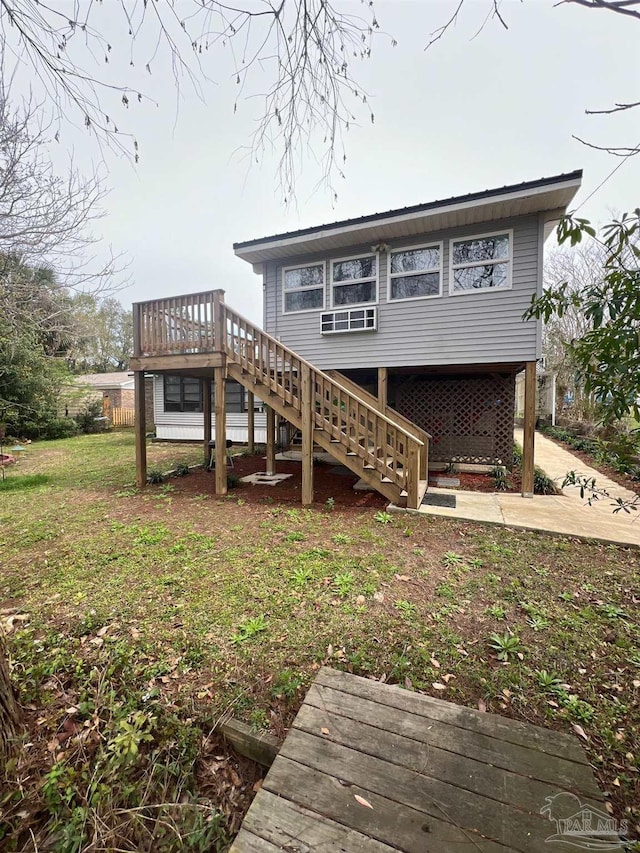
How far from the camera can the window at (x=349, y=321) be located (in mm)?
7508

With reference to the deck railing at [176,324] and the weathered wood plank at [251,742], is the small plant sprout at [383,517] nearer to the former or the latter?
the weathered wood plank at [251,742]

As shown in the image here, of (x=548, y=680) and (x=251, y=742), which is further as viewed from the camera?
(x=548, y=680)

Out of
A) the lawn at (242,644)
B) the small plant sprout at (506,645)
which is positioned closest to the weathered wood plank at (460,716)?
the lawn at (242,644)

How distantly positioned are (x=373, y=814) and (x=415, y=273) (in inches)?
298

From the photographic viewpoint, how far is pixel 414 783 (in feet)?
4.88

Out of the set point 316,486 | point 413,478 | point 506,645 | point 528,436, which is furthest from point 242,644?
point 528,436

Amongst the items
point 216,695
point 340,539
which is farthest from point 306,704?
point 340,539

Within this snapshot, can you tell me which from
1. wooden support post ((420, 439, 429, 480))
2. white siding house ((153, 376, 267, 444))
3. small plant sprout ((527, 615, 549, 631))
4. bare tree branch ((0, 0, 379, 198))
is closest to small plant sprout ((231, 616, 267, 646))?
small plant sprout ((527, 615, 549, 631))

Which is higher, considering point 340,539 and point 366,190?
point 366,190

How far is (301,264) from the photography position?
822 centimetres

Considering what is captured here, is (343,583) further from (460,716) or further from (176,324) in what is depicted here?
(176,324)

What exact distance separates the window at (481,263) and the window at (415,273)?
0.32m

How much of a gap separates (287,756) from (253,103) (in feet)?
11.8

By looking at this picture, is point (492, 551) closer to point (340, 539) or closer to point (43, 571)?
point (340, 539)
